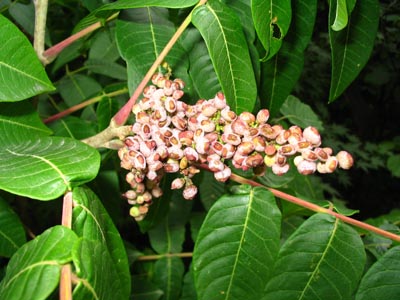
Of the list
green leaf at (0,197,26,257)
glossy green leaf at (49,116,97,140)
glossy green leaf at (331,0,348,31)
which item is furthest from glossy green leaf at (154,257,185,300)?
glossy green leaf at (331,0,348,31)

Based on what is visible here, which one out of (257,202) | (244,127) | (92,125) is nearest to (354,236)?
(257,202)

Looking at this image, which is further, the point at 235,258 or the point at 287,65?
the point at 287,65

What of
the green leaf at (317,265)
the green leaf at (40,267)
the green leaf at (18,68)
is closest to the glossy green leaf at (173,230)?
the green leaf at (317,265)

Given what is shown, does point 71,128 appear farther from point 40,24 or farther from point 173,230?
point 173,230

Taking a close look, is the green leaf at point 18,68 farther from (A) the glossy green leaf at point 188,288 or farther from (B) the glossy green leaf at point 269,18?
(A) the glossy green leaf at point 188,288

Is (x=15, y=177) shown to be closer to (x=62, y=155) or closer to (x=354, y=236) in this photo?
(x=62, y=155)

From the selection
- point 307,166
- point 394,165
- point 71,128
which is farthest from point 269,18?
point 394,165
